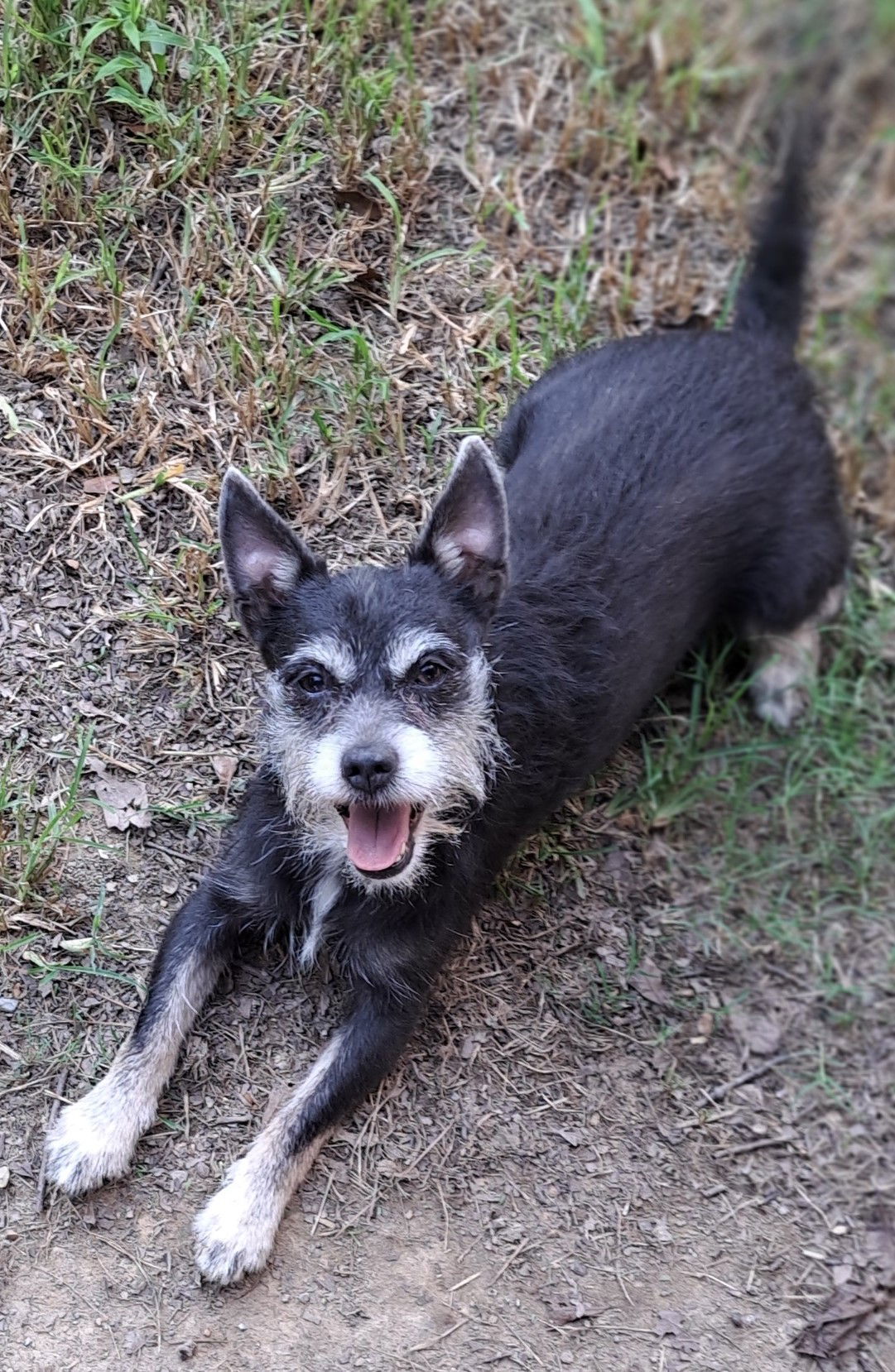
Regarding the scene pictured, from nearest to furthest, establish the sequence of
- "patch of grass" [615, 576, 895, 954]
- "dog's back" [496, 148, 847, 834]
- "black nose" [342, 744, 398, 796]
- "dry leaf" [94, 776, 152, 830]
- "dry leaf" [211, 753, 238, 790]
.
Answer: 1. "black nose" [342, 744, 398, 796]
2. "dog's back" [496, 148, 847, 834]
3. "dry leaf" [94, 776, 152, 830]
4. "dry leaf" [211, 753, 238, 790]
5. "patch of grass" [615, 576, 895, 954]

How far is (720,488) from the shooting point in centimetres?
459

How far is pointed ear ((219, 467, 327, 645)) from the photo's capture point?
3605mm

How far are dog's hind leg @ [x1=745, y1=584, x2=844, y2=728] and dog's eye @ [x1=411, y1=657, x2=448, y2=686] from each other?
195cm

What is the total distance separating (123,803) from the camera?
4.37 meters

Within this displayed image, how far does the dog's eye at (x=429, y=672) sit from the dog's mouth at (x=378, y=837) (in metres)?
0.33

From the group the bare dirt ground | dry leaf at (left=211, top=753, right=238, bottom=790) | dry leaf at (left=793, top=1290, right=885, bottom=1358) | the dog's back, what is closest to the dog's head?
the dog's back

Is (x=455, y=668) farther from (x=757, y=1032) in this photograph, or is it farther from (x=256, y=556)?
(x=757, y=1032)

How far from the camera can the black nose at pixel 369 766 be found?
11.1 ft

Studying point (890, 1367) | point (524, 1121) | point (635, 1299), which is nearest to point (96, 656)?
point (524, 1121)

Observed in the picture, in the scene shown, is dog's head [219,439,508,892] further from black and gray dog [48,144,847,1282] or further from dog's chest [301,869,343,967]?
dog's chest [301,869,343,967]

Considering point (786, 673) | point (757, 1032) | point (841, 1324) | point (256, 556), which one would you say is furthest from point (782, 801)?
point (256, 556)

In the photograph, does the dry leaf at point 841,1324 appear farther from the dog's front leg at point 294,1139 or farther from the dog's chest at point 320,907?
the dog's chest at point 320,907

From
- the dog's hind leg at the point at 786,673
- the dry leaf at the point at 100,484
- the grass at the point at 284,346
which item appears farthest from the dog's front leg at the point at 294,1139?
the dog's hind leg at the point at 786,673

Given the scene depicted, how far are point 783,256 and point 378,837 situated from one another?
115 inches
